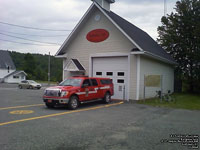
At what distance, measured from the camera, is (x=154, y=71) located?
1745 centimetres

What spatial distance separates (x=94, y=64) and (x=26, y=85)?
1956 centimetres

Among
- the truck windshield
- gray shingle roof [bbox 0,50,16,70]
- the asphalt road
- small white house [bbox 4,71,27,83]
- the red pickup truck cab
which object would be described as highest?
gray shingle roof [bbox 0,50,16,70]

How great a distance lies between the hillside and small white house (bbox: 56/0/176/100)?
55.7 metres

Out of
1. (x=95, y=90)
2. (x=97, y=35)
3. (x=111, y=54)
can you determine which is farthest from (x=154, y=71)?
(x=95, y=90)

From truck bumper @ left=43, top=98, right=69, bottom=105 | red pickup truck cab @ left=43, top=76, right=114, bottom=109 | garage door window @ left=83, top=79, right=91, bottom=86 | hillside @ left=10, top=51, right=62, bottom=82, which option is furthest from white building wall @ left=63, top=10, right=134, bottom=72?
A: hillside @ left=10, top=51, right=62, bottom=82

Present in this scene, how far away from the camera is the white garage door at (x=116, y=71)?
15.2 meters

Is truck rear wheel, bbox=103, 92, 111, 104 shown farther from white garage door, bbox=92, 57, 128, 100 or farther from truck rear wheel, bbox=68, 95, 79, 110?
truck rear wheel, bbox=68, 95, 79, 110

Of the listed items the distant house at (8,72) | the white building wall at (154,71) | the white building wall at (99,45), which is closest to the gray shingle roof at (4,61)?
the distant house at (8,72)

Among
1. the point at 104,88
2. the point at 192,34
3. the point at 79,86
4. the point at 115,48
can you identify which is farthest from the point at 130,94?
the point at 192,34

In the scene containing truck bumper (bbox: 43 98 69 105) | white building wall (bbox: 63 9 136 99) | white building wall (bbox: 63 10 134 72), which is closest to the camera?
truck bumper (bbox: 43 98 69 105)

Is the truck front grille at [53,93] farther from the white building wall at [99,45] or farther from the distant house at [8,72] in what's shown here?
the distant house at [8,72]

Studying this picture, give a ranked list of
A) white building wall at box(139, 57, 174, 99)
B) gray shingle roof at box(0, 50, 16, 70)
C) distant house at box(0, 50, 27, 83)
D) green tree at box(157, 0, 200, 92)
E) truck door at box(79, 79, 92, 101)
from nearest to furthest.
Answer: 1. truck door at box(79, 79, 92, 101)
2. white building wall at box(139, 57, 174, 99)
3. green tree at box(157, 0, 200, 92)
4. distant house at box(0, 50, 27, 83)
5. gray shingle roof at box(0, 50, 16, 70)

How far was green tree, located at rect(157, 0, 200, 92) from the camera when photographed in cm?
2166

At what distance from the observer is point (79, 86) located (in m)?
11.2
